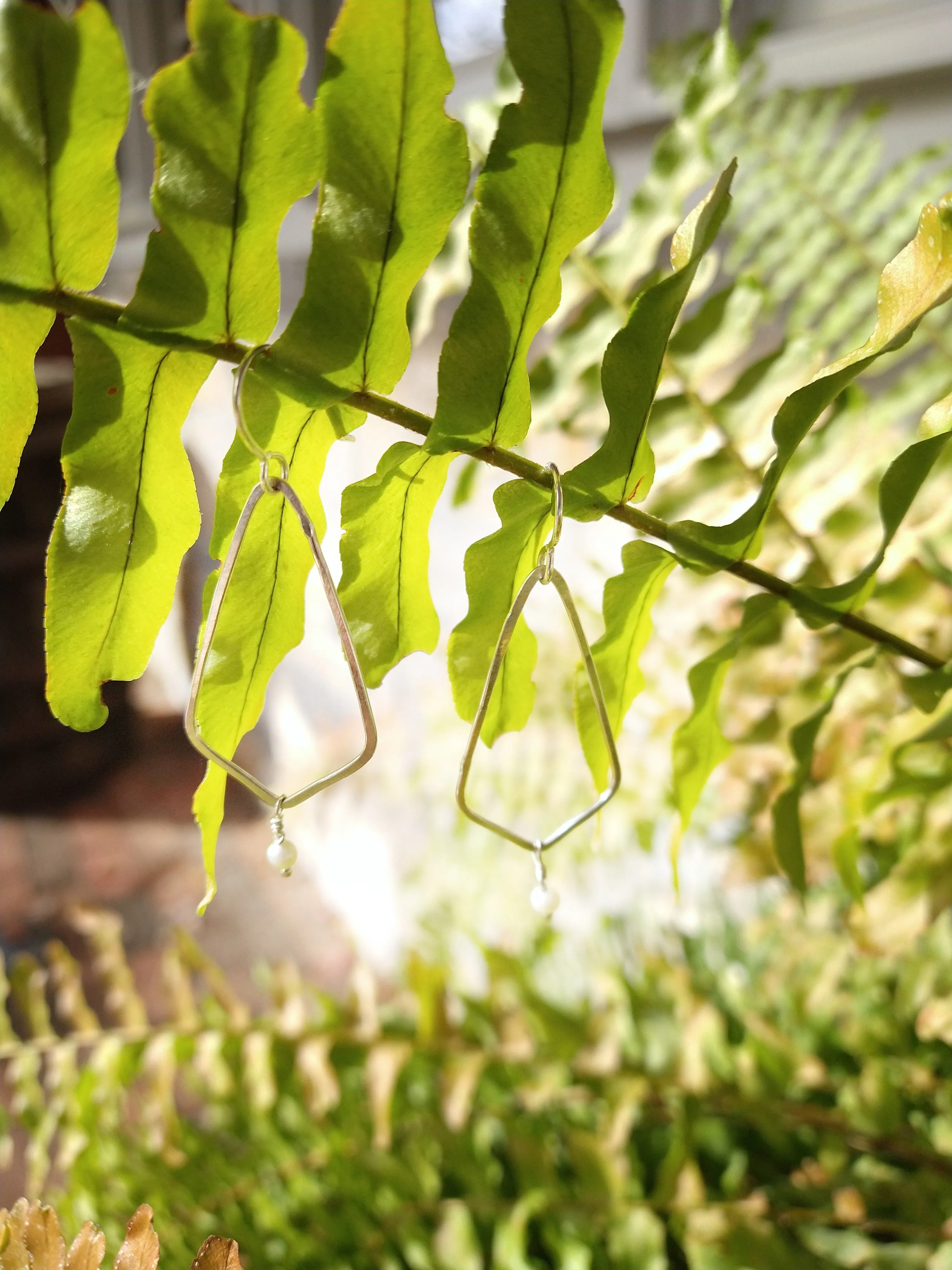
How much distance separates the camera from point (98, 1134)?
24.5 inches

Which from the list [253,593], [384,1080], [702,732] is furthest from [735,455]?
[384,1080]

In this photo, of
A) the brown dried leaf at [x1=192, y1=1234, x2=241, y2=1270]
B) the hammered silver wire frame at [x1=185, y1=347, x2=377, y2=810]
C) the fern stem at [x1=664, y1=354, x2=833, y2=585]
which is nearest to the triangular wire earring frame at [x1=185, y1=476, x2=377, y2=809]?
the hammered silver wire frame at [x1=185, y1=347, x2=377, y2=810]

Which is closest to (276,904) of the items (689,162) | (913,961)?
(913,961)

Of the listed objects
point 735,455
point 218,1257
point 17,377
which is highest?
point 735,455

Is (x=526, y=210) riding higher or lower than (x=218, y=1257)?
higher

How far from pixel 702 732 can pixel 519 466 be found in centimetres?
15

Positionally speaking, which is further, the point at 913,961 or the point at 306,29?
the point at 306,29

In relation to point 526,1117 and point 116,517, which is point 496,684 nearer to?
point 116,517

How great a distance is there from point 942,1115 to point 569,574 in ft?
2.29

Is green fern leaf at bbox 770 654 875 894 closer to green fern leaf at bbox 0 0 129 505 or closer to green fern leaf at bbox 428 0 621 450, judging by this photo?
green fern leaf at bbox 428 0 621 450

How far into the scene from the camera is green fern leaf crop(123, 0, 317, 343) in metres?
0.23

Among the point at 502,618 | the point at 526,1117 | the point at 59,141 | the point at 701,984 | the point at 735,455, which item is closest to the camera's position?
the point at 59,141

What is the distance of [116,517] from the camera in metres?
0.29

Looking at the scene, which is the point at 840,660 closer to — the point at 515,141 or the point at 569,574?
the point at 515,141
